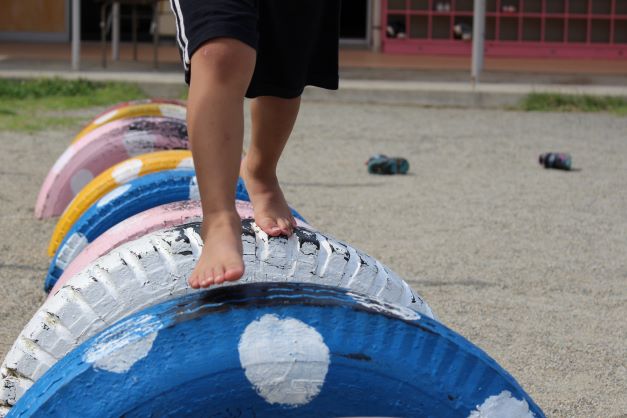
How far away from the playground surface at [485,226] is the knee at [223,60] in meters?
1.26

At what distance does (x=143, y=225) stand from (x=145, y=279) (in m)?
0.75

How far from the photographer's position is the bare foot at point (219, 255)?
1993mm

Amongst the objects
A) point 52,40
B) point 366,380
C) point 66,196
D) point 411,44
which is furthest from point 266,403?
point 52,40

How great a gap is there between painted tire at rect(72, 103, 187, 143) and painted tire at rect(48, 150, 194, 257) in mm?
1157

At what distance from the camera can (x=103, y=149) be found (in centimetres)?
509

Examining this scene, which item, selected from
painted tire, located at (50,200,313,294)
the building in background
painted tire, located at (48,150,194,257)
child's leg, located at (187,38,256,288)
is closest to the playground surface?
painted tire, located at (48,150,194,257)

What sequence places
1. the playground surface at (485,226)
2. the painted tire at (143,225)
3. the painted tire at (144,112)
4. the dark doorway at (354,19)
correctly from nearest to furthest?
the painted tire at (143,225), the playground surface at (485,226), the painted tire at (144,112), the dark doorway at (354,19)

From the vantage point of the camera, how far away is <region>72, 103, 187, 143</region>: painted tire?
5.38 metres

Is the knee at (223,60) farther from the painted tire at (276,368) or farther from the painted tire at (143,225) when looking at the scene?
the painted tire at (276,368)

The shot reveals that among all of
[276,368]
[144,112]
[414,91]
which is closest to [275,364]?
[276,368]

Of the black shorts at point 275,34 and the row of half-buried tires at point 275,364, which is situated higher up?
the black shorts at point 275,34

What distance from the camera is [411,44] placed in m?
15.6

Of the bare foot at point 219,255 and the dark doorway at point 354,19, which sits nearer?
the bare foot at point 219,255

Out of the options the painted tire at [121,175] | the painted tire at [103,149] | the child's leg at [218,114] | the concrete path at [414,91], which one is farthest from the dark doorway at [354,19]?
the child's leg at [218,114]
